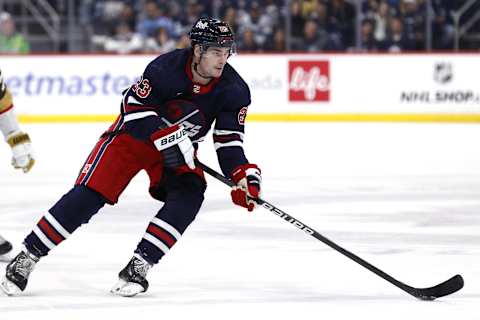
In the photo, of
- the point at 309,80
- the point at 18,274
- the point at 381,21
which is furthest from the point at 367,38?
the point at 18,274

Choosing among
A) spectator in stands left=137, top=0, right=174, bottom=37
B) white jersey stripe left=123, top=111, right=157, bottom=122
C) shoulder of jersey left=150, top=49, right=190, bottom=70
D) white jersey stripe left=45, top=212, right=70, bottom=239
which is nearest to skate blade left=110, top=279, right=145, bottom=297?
white jersey stripe left=45, top=212, right=70, bottom=239

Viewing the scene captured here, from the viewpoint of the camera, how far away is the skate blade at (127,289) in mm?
3740

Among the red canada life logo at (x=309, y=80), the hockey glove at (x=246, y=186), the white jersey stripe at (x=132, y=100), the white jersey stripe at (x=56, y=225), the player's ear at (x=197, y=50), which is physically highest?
the player's ear at (x=197, y=50)

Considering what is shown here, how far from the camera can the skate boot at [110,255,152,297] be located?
3746 mm

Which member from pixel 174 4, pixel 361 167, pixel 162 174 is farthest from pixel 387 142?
pixel 162 174

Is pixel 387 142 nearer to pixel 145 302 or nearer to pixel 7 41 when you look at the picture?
pixel 7 41

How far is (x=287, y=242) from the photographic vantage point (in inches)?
196

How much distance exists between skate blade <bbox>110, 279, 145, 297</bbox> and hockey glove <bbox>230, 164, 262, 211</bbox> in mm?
403

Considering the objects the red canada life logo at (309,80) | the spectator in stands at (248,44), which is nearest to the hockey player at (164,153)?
the red canada life logo at (309,80)

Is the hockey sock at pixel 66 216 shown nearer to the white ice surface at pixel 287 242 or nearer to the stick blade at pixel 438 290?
the white ice surface at pixel 287 242

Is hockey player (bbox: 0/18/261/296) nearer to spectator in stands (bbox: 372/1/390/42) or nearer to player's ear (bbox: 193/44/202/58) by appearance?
player's ear (bbox: 193/44/202/58)

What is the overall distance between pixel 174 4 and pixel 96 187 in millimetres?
8974

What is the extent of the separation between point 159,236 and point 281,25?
338 inches

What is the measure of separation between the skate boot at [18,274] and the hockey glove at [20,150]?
57 cm
